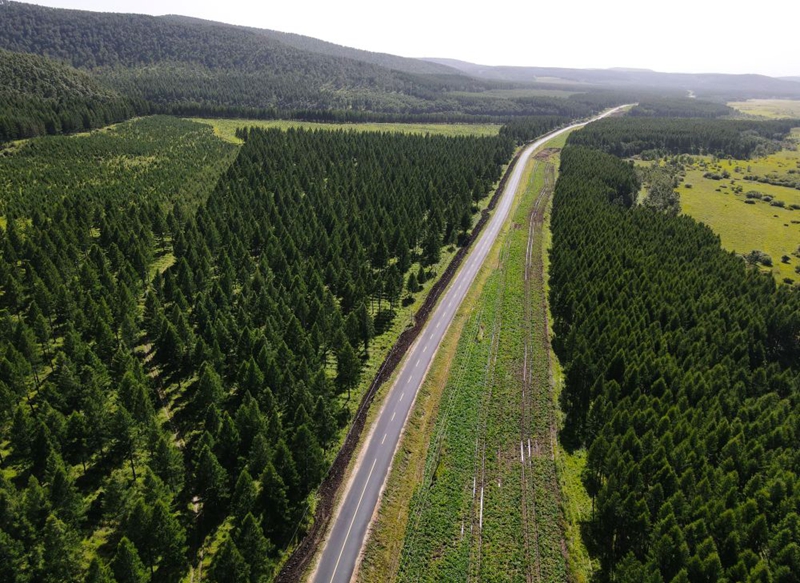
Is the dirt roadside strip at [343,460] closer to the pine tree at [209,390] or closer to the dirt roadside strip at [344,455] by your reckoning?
the dirt roadside strip at [344,455]

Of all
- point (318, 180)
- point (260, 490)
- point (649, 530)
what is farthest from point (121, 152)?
point (649, 530)

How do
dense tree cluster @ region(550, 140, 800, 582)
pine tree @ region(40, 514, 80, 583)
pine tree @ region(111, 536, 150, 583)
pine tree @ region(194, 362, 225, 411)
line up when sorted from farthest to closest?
pine tree @ region(194, 362, 225, 411) < dense tree cluster @ region(550, 140, 800, 582) < pine tree @ region(40, 514, 80, 583) < pine tree @ region(111, 536, 150, 583)

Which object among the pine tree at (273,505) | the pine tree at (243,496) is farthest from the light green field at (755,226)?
the pine tree at (243,496)

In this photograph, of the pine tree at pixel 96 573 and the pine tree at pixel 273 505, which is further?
the pine tree at pixel 273 505

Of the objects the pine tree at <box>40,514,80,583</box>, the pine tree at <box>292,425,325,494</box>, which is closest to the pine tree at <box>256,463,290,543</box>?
the pine tree at <box>292,425,325,494</box>

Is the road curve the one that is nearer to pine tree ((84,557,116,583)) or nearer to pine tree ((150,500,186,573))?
pine tree ((150,500,186,573))
